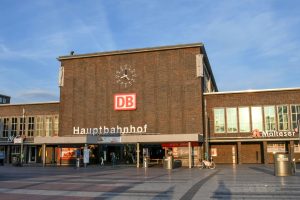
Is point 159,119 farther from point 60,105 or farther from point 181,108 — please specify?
point 60,105

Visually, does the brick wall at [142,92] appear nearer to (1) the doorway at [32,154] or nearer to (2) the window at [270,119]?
(2) the window at [270,119]

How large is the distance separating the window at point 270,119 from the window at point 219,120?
209 inches

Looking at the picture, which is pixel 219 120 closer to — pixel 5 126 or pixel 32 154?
pixel 32 154

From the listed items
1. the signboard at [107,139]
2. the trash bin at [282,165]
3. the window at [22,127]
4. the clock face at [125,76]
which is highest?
the clock face at [125,76]

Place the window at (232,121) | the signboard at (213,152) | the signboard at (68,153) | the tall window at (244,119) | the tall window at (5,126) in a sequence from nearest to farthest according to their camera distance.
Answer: the tall window at (244,119), the window at (232,121), the signboard at (68,153), the signboard at (213,152), the tall window at (5,126)

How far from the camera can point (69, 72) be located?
54156 millimetres

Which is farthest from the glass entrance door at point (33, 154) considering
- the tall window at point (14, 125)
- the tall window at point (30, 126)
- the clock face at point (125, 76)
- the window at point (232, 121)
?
the window at point (232, 121)

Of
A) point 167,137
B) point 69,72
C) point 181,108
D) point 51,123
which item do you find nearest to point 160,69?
point 181,108

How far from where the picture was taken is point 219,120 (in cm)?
4834

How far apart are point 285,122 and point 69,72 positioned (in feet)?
99.4

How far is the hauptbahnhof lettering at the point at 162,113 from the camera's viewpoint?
151ft

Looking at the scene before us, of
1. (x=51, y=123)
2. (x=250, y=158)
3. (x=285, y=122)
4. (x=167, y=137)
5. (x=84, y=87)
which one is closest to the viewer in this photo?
(x=167, y=137)

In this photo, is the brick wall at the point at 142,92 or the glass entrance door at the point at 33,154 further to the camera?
the glass entrance door at the point at 33,154

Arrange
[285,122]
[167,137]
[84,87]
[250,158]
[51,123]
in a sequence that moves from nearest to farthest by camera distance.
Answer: [167,137] < [285,122] < [250,158] < [84,87] < [51,123]
